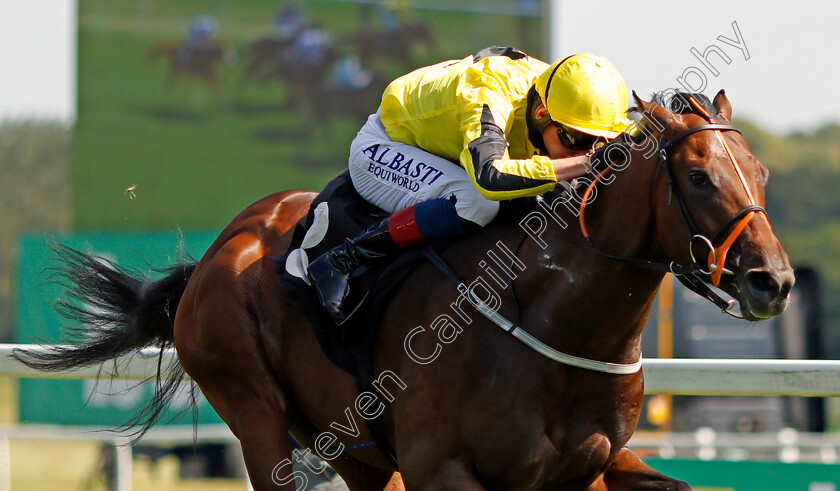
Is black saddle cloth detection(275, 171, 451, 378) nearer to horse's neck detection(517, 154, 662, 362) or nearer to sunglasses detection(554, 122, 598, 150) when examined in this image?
horse's neck detection(517, 154, 662, 362)

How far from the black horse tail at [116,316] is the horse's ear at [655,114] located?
2.27m

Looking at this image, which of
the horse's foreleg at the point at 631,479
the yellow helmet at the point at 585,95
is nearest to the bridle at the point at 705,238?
the yellow helmet at the point at 585,95

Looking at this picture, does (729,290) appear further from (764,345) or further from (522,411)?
(764,345)

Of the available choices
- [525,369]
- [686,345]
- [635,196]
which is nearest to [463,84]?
[635,196]

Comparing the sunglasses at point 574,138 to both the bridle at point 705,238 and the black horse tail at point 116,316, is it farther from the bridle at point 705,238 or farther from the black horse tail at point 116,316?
the black horse tail at point 116,316

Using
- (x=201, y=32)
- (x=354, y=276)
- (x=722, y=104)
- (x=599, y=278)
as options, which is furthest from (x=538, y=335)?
(x=201, y=32)

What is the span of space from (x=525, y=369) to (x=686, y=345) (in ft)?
32.5

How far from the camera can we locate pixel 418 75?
3.97m

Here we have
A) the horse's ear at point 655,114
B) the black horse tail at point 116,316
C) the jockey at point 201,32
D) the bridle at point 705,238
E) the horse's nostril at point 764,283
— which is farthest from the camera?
the jockey at point 201,32

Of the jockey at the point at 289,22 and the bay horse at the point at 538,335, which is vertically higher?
the bay horse at the point at 538,335

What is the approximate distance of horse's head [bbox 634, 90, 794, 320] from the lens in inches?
113

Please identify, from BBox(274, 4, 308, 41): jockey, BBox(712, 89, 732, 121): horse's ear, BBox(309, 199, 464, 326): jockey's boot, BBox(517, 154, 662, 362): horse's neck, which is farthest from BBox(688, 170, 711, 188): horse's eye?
BBox(274, 4, 308, 41): jockey

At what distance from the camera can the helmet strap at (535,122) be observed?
358 centimetres

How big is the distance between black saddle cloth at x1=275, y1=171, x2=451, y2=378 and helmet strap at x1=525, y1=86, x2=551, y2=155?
0.45 metres
